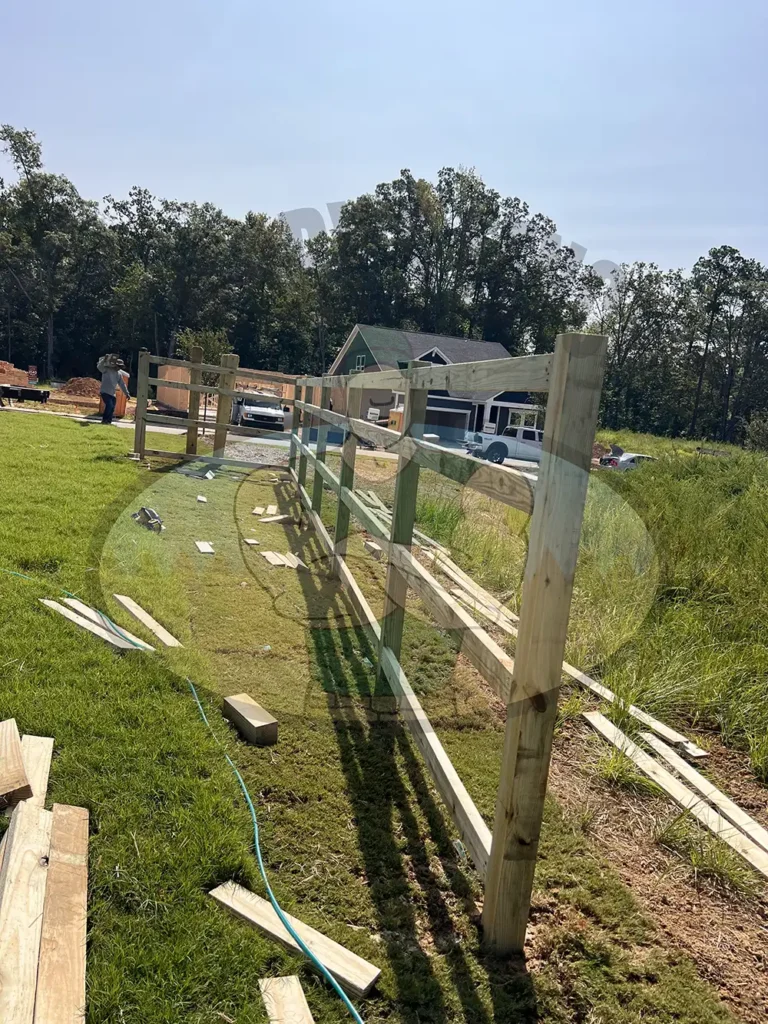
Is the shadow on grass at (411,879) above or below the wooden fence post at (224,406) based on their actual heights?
below

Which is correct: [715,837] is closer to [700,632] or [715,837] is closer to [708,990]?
[708,990]

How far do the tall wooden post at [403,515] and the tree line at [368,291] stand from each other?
143 feet

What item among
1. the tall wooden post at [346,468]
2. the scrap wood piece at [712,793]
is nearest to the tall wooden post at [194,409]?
the tall wooden post at [346,468]

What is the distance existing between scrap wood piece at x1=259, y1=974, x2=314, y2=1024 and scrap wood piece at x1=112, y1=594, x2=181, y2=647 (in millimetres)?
2330

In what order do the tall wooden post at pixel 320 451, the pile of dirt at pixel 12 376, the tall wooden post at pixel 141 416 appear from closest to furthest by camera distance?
the tall wooden post at pixel 320 451 < the tall wooden post at pixel 141 416 < the pile of dirt at pixel 12 376

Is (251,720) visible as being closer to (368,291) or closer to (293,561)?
(293,561)

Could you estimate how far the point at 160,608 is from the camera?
172 inches

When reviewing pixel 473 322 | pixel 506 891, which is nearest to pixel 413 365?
pixel 506 891

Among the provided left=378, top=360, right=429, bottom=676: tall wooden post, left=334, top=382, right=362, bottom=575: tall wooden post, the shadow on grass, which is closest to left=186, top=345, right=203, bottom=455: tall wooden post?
left=334, top=382, right=362, bottom=575: tall wooden post

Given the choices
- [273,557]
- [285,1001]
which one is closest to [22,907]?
[285,1001]

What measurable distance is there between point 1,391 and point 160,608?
657 inches

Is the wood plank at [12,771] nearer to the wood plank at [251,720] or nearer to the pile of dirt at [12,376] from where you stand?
the wood plank at [251,720]

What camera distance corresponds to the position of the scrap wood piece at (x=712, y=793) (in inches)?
109

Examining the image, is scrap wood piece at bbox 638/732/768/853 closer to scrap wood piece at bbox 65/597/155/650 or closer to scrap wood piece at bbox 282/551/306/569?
scrap wood piece at bbox 65/597/155/650
